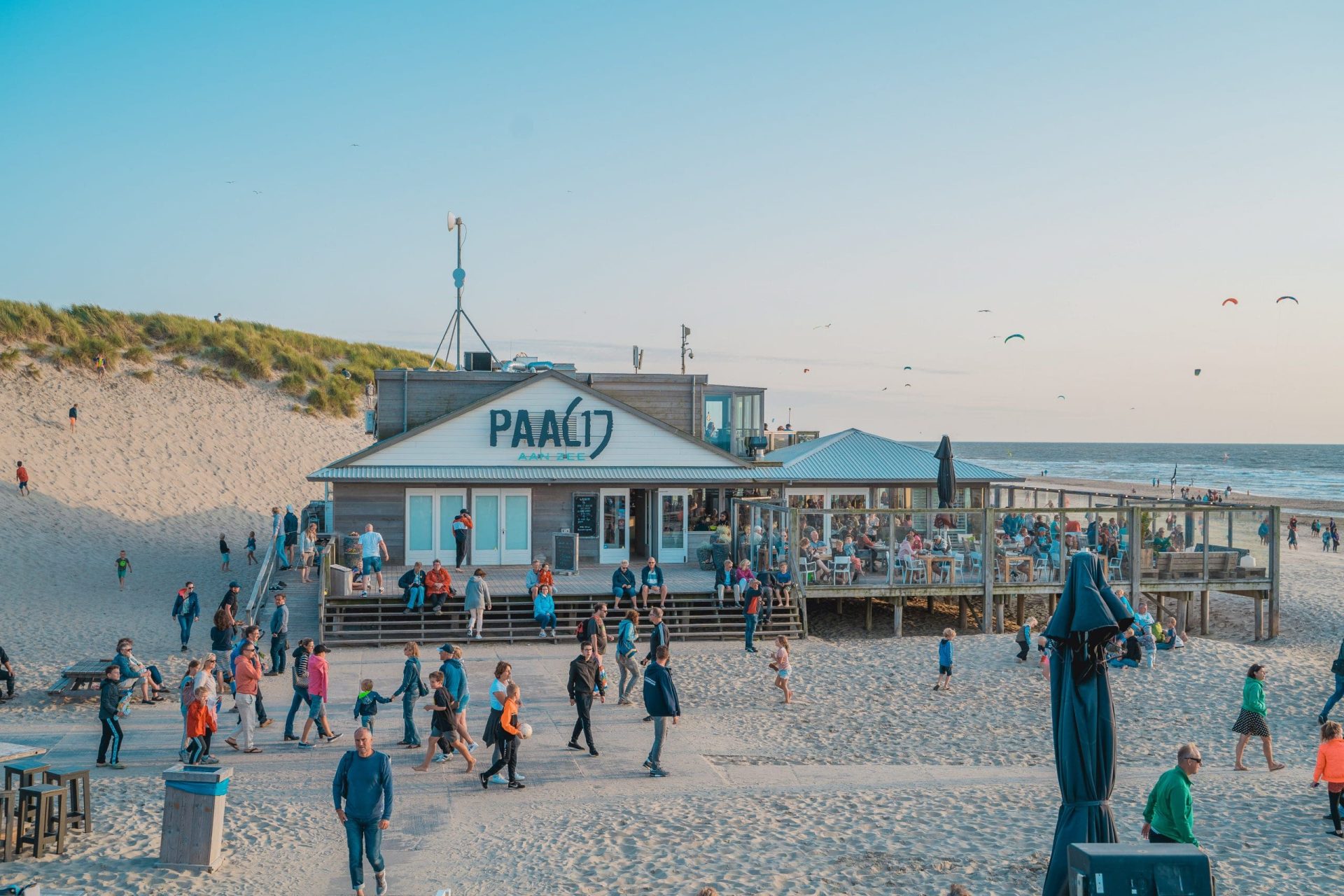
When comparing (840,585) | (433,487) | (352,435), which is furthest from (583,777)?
(352,435)

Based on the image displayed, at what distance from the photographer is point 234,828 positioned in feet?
35.0

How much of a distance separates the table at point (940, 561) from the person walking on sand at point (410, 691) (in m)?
13.4

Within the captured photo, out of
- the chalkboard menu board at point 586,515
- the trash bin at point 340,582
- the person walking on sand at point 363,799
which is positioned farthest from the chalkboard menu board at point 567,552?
the person walking on sand at point 363,799

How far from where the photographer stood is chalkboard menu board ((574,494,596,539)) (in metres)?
26.9

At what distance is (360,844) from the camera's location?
860 cm

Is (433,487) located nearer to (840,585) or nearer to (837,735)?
(840,585)

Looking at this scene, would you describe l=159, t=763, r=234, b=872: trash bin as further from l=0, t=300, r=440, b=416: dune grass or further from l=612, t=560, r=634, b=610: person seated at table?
l=0, t=300, r=440, b=416: dune grass

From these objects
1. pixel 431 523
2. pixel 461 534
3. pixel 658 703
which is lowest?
pixel 658 703

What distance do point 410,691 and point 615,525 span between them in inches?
543

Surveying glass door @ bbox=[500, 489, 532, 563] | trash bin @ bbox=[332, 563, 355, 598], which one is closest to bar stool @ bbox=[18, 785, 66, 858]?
trash bin @ bbox=[332, 563, 355, 598]

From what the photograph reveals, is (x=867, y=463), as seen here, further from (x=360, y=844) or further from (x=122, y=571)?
(x=360, y=844)

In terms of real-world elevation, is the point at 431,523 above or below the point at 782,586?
above

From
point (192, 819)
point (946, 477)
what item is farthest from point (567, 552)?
point (192, 819)

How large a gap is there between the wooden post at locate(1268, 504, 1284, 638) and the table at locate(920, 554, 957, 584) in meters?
8.44
